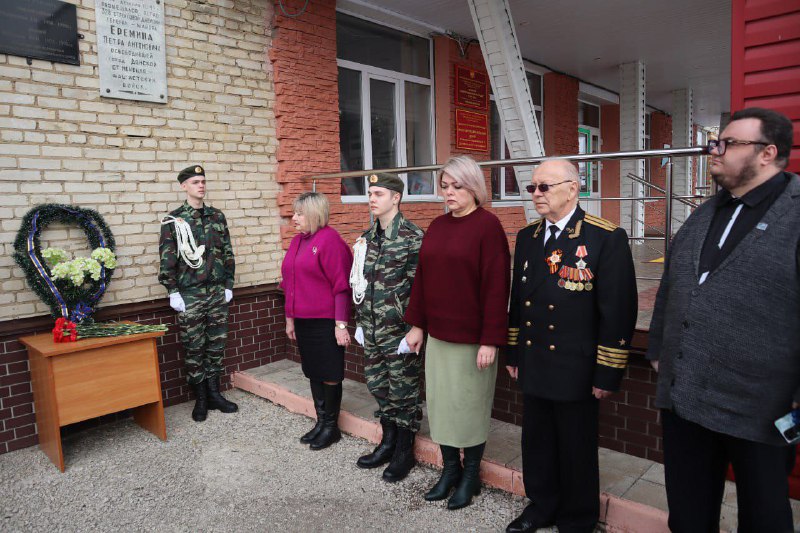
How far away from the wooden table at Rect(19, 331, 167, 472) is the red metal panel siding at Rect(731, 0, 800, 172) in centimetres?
374

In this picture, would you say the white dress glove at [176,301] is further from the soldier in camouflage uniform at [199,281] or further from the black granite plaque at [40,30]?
the black granite plaque at [40,30]

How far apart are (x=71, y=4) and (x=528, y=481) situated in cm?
422

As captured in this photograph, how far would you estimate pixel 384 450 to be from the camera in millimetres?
3291

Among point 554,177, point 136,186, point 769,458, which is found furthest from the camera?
point 136,186

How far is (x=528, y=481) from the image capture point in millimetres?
2514

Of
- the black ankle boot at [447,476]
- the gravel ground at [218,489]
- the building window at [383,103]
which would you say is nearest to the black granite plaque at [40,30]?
the gravel ground at [218,489]

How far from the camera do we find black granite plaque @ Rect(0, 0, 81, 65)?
3.47 metres

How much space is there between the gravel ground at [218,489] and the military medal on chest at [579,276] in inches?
49.9

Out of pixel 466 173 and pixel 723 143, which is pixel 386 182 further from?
pixel 723 143

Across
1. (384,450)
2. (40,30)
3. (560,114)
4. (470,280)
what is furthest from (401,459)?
(560,114)

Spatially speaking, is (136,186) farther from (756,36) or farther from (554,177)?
(756,36)

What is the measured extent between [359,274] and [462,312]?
33.5 inches

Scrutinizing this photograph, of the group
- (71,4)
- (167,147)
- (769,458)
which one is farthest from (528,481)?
(71,4)

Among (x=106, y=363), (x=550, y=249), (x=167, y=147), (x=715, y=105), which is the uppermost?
(x=715, y=105)
